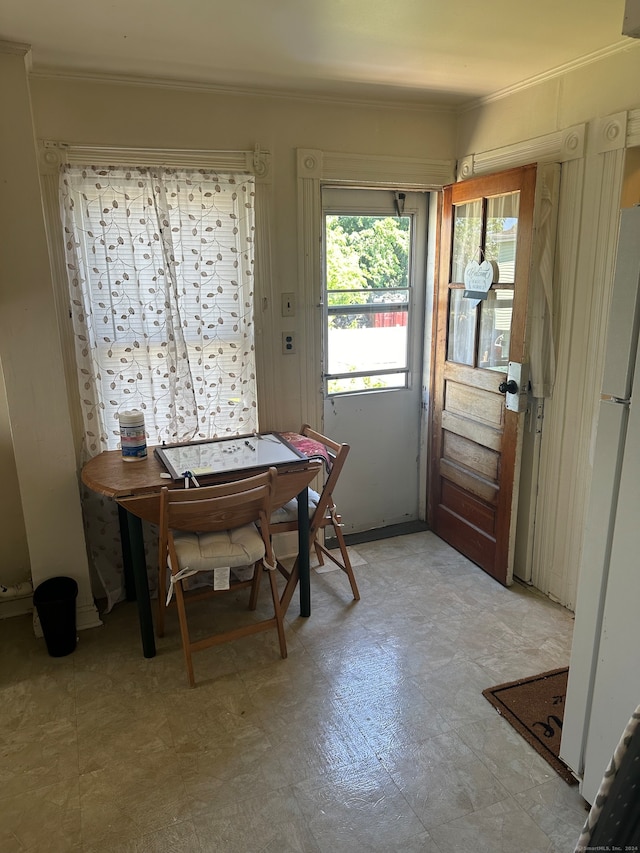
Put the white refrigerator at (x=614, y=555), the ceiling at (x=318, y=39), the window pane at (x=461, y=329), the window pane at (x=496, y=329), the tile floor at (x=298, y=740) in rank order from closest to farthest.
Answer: the white refrigerator at (x=614, y=555)
the tile floor at (x=298, y=740)
the ceiling at (x=318, y=39)
the window pane at (x=496, y=329)
the window pane at (x=461, y=329)

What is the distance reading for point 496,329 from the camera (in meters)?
3.01

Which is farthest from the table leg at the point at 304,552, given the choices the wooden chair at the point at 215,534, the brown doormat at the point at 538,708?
the brown doormat at the point at 538,708

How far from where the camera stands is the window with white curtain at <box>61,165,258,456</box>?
104 inches

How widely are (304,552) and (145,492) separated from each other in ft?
2.65

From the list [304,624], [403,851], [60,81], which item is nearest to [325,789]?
[403,851]

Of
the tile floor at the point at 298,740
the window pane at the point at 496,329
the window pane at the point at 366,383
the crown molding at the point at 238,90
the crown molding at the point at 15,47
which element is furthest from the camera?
the window pane at the point at 366,383

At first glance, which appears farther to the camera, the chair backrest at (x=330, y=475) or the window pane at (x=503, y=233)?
the window pane at (x=503, y=233)

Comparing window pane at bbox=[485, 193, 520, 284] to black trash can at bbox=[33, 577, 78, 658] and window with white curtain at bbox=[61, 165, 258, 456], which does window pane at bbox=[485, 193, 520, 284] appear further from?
black trash can at bbox=[33, 577, 78, 658]

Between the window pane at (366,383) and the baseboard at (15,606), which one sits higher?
the window pane at (366,383)

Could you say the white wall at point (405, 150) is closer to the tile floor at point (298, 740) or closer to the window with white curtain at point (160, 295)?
the window with white curtain at point (160, 295)

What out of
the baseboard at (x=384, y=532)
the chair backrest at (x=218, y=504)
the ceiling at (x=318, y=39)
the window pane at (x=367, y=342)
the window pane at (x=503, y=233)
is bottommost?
the baseboard at (x=384, y=532)

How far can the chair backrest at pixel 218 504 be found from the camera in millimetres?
2227

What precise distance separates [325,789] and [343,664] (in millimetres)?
634

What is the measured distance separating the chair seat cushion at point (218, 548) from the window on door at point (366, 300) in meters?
1.26
